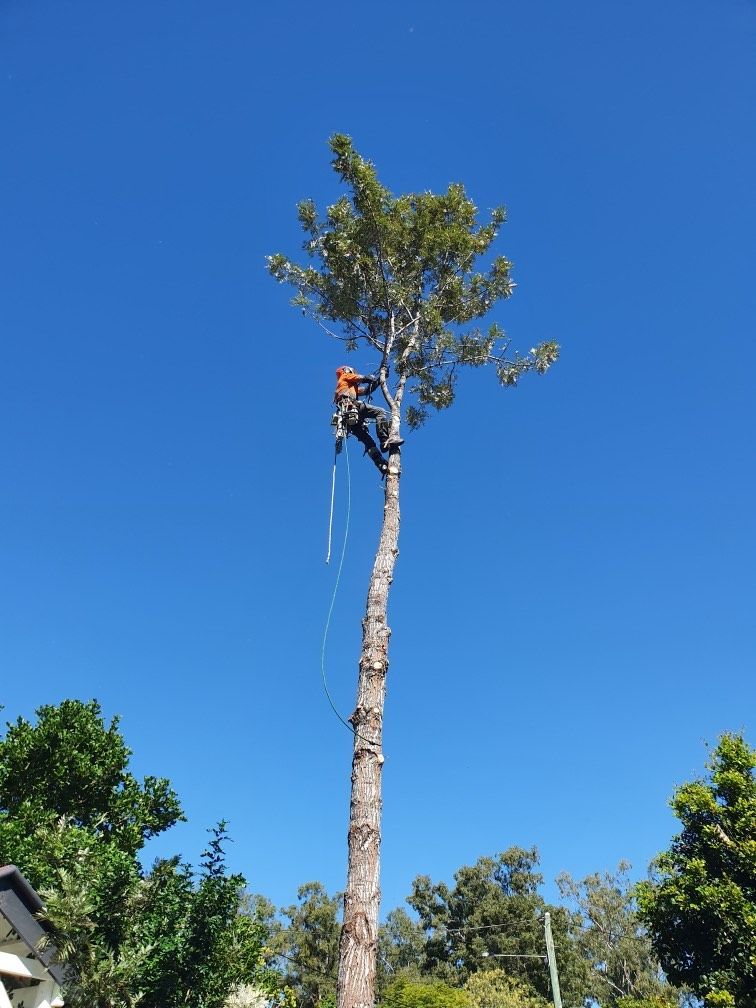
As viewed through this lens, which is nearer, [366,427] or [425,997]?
[366,427]

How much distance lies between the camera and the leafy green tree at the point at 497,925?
35.1 m

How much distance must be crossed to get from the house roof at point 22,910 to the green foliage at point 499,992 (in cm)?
2619

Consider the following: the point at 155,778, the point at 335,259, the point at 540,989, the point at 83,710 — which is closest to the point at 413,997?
the point at 540,989

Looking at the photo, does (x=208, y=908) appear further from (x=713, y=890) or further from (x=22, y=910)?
(x=713, y=890)

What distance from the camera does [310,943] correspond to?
39.0 meters

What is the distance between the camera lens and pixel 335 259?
38.3 ft

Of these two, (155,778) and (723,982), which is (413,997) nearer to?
(155,778)

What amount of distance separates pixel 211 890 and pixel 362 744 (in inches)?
239

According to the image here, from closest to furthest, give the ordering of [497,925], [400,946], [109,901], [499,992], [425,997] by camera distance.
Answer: [109,901] → [425,997] → [499,992] → [497,925] → [400,946]

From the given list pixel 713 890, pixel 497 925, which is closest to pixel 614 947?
pixel 497 925


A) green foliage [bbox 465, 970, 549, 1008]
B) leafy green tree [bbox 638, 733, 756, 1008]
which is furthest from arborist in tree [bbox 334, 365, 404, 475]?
green foliage [bbox 465, 970, 549, 1008]

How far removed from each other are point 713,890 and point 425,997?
2283cm

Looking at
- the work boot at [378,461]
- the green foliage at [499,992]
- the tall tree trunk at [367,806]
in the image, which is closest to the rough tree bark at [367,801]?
the tall tree trunk at [367,806]

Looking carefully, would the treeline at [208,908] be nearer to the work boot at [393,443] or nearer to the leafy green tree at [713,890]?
the leafy green tree at [713,890]
